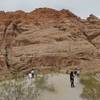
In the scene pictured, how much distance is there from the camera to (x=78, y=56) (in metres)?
74.8

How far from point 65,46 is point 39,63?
5372 mm

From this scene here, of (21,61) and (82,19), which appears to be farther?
(82,19)

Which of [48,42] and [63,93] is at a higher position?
[48,42]

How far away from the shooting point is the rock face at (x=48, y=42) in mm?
73812

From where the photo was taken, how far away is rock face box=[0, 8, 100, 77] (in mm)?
73812

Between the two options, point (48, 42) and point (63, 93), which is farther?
point (48, 42)

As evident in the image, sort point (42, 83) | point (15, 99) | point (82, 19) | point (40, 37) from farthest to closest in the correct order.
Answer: point (82, 19) → point (40, 37) → point (42, 83) → point (15, 99)

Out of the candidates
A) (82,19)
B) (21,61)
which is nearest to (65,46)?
(21,61)

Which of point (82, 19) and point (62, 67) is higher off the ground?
point (82, 19)

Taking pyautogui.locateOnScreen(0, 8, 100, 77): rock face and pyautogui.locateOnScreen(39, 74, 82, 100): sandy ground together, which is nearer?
pyautogui.locateOnScreen(39, 74, 82, 100): sandy ground

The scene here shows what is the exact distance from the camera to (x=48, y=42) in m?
76.6

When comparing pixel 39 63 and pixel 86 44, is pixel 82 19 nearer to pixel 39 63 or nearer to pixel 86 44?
pixel 86 44

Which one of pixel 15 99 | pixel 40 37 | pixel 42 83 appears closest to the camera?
pixel 15 99

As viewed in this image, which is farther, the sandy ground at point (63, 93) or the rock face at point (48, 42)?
the rock face at point (48, 42)
